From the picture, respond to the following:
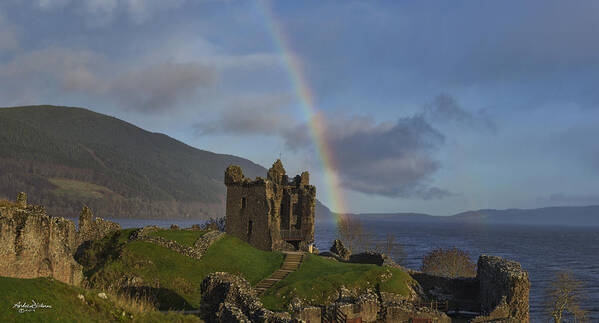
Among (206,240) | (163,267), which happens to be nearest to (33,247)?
(163,267)

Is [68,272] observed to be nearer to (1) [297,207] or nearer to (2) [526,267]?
(1) [297,207]

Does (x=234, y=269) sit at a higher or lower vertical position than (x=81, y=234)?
lower

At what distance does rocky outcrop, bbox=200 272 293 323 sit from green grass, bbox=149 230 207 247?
42.4 feet

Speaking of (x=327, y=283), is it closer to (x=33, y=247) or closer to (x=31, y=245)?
(x=33, y=247)

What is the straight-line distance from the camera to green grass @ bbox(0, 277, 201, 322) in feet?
51.3

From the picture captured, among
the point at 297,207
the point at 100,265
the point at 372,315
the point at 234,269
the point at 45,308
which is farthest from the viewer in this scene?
the point at 297,207

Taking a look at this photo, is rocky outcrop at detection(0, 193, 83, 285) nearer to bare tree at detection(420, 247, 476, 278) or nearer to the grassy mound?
the grassy mound

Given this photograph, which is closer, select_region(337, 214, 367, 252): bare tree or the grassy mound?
the grassy mound

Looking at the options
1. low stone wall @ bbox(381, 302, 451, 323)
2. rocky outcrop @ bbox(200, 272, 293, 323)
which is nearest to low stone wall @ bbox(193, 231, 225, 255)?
rocky outcrop @ bbox(200, 272, 293, 323)

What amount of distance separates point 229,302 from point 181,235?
18.0m

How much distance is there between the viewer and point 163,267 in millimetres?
39406

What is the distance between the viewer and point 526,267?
130m

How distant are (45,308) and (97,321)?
1766mm

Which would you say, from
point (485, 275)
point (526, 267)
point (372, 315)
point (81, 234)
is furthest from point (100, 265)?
point (526, 267)
